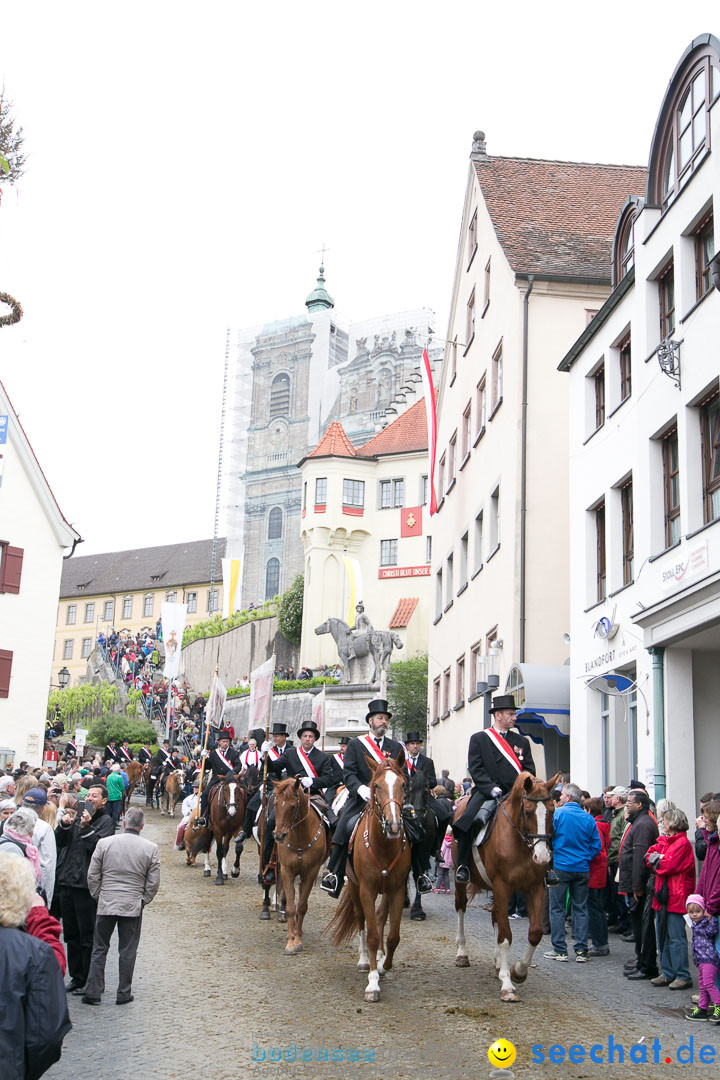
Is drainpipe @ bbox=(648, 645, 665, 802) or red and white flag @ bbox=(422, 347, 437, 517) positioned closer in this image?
drainpipe @ bbox=(648, 645, 665, 802)

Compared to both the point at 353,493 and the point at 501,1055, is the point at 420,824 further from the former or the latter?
the point at 353,493

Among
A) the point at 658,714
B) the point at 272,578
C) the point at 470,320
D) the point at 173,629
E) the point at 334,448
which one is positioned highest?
the point at 334,448

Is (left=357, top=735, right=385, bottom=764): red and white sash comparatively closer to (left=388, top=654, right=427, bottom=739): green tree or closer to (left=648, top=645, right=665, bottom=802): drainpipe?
(left=648, top=645, right=665, bottom=802): drainpipe

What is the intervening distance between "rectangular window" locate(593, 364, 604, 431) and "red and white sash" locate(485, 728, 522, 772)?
11699 mm

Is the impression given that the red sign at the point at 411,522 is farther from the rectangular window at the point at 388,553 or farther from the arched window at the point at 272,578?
the arched window at the point at 272,578

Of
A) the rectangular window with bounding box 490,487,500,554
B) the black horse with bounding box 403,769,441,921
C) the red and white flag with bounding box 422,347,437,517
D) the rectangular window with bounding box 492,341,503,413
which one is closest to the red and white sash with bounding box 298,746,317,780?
the black horse with bounding box 403,769,441,921

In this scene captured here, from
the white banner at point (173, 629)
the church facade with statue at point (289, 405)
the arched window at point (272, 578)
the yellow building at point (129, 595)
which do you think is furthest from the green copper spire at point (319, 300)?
the white banner at point (173, 629)

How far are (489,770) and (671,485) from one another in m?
8.32

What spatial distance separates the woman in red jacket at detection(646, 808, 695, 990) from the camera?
37.0 feet

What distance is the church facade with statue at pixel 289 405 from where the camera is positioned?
90438 millimetres

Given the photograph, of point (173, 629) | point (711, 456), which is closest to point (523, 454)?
point (711, 456)

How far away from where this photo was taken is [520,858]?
10.7 meters

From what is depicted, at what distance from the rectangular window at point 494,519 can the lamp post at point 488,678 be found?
272cm

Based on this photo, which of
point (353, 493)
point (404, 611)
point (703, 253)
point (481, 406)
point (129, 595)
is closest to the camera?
point (703, 253)
